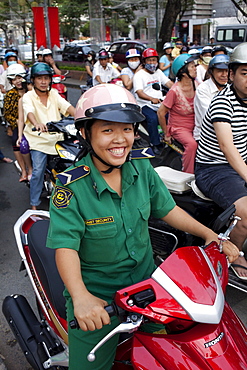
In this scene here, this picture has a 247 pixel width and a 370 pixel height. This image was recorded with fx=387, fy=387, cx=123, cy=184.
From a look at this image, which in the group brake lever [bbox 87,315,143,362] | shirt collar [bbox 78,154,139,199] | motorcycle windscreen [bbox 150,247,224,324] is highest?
shirt collar [bbox 78,154,139,199]

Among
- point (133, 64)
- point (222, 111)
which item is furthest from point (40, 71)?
point (133, 64)

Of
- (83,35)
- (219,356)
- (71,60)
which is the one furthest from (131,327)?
(83,35)

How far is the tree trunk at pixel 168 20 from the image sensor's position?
1316cm

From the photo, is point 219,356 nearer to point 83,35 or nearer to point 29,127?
point 29,127

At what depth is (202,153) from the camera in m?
3.18

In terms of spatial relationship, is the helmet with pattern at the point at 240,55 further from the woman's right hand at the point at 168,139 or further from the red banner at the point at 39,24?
the red banner at the point at 39,24

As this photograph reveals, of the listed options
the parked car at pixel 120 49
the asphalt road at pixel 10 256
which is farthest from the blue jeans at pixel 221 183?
the parked car at pixel 120 49

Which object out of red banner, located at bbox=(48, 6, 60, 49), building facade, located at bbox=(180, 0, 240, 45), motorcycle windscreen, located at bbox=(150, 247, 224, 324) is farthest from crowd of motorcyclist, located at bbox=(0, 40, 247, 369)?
building facade, located at bbox=(180, 0, 240, 45)

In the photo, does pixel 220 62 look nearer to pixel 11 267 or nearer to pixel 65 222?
pixel 11 267

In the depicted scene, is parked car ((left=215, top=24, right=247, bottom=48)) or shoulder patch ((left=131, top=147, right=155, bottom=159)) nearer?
shoulder patch ((left=131, top=147, right=155, bottom=159))

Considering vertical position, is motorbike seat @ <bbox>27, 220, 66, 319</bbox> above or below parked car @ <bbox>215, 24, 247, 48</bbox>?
below

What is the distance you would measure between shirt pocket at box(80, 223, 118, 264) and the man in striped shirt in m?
1.30

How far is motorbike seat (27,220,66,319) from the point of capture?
6.99 ft

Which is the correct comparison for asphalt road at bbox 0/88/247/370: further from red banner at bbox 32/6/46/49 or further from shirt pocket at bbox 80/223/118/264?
red banner at bbox 32/6/46/49
